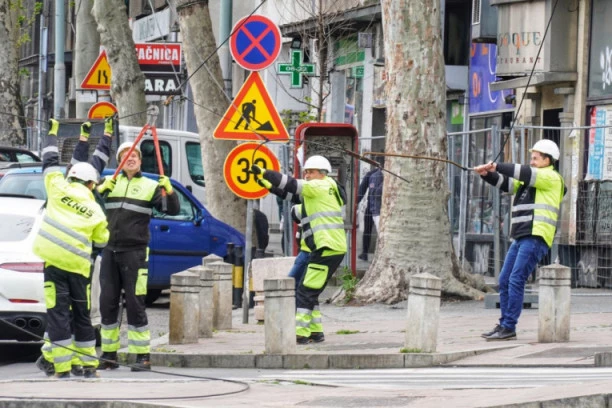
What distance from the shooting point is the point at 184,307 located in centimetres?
1490

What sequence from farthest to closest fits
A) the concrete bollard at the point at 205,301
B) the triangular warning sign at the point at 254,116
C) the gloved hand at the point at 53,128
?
the triangular warning sign at the point at 254,116
the concrete bollard at the point at 205,301
the gloved hand at the point at 53,128

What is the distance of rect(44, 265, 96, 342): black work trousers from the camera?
12.5 metres

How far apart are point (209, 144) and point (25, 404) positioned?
14680 millimetres

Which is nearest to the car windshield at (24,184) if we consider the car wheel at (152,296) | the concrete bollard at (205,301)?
the car wheel at (152,296)

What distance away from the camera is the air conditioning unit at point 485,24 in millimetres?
26109

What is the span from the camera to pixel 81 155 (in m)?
14.2

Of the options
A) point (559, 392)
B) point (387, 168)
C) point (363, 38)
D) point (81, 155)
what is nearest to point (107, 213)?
point (81, 155)

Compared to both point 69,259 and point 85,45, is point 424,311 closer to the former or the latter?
point 69,259

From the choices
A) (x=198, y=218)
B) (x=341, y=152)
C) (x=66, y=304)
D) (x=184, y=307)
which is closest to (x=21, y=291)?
(x=184, y=307)

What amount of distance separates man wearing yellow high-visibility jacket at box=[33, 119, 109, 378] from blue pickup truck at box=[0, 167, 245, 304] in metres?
6.69

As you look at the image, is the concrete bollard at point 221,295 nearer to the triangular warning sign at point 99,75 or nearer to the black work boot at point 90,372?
the black work boot at point 90,372

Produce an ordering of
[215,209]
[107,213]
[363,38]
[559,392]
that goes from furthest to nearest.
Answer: [363,38] < [215,209] < [107,213] < [559,392]

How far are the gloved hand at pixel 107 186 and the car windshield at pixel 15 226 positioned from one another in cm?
138

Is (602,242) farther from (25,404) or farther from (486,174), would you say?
(25,404)
